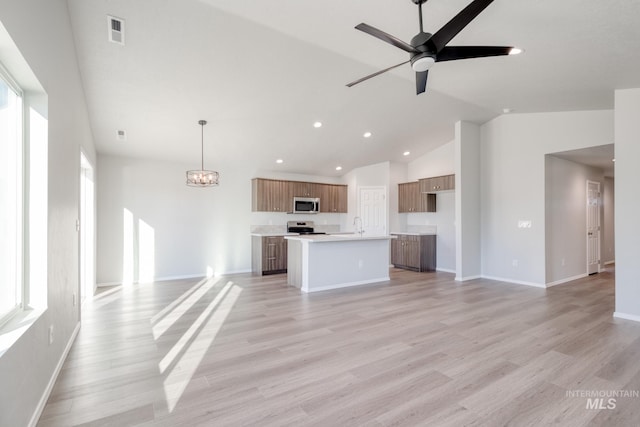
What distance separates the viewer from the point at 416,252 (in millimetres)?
7332

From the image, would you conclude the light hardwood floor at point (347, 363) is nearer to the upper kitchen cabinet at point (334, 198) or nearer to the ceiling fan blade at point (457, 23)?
the ceiling fan blade at point (457, 23)

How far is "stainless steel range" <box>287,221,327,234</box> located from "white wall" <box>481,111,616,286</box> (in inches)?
151

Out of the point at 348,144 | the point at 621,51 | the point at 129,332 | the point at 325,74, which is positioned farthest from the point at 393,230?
the point at 129,332

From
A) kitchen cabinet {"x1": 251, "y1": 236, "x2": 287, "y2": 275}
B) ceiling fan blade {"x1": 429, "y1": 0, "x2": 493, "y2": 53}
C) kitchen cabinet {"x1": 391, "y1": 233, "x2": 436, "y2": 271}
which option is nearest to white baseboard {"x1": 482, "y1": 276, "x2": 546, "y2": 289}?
kitchen cabinet {"x1": 391, "y1": 233, "x2": 436, "y2": 271}

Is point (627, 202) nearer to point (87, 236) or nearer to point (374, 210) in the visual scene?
point (374, 210)

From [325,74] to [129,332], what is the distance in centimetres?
385

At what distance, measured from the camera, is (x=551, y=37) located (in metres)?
3.00

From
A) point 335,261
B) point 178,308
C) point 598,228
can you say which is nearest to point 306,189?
point 335,261

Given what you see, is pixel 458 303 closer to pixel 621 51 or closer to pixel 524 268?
pixel 524 268

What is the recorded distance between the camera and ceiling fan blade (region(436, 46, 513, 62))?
8.21ft

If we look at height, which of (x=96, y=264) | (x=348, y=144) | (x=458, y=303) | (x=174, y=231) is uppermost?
(x=348, y=144)

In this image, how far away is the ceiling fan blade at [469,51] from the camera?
2.50 metres

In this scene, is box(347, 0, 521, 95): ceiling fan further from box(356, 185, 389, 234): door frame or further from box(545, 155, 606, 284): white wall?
box(356, 185, 389, 234): door frame

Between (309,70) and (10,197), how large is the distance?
127 inches
